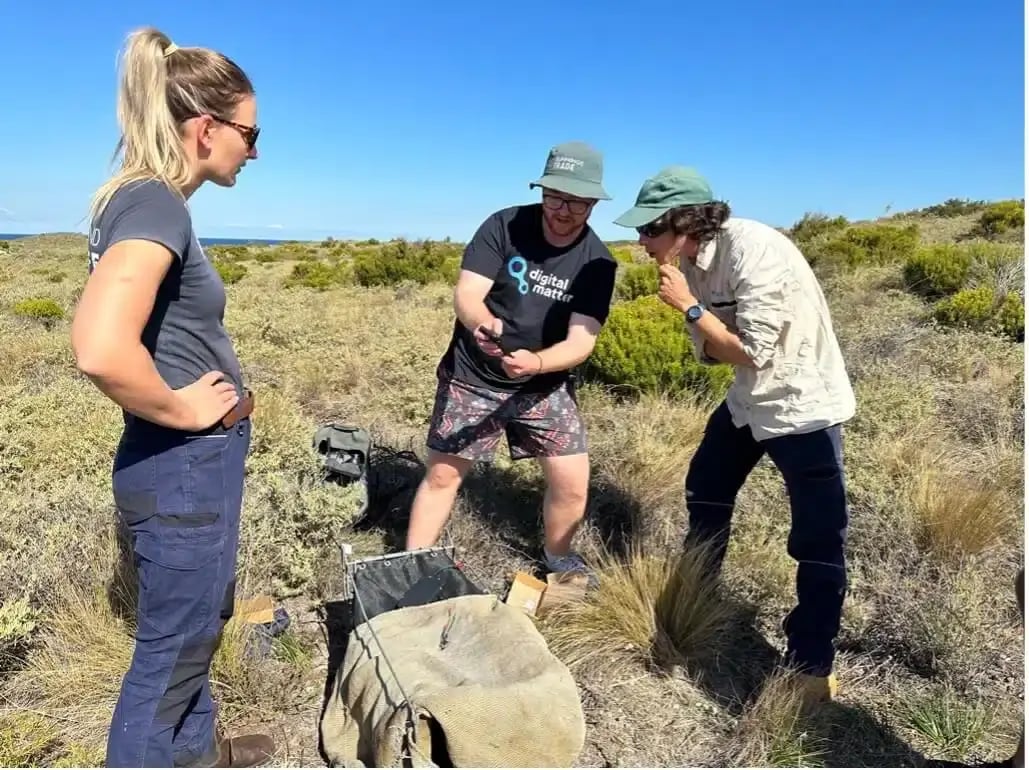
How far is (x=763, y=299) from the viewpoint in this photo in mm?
2201

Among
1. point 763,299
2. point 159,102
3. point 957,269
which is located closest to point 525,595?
point 763,299

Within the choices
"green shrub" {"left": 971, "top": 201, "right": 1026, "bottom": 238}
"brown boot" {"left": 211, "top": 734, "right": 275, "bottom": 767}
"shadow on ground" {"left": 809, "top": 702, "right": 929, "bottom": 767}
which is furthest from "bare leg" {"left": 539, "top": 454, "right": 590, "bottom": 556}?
"green shrub" {"left": 971, "top": 201, "right": 1026, "bottom": 238}

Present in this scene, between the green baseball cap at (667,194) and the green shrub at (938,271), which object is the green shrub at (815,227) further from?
the green baseball cap at (667,194)

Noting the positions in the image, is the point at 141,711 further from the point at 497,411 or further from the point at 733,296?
the point at 733,296

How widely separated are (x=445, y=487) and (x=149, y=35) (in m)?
2.01

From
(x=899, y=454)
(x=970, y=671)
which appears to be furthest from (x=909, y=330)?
(x=970, y=671)

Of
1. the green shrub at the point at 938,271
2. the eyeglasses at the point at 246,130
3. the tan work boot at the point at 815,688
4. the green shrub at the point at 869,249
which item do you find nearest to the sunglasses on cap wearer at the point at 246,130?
the eyeglasses at the point at 246,130

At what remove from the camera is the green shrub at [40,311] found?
1030cm

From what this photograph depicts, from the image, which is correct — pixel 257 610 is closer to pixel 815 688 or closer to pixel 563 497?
pixel 563 497

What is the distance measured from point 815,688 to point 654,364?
374 centimetres

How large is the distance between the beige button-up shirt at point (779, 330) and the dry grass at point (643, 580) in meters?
0.86

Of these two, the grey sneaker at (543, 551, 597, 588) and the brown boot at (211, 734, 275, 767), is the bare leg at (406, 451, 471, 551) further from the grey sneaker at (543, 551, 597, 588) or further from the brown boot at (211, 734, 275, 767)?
the brown boot at (211, 734, 275, 767)

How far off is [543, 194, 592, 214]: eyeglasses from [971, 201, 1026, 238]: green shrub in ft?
57.9

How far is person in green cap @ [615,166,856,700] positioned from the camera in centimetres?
224
